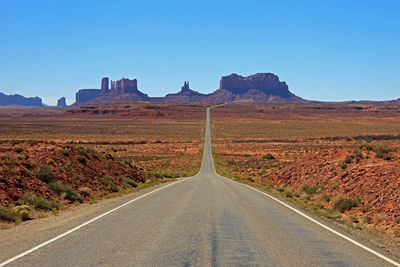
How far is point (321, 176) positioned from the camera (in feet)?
69.2

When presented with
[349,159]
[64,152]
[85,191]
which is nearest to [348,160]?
[349,159]

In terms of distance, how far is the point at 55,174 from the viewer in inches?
707

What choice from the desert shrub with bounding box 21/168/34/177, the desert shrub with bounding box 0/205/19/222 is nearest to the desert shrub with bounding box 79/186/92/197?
the desert shrub with bounding box 21/168/34/177

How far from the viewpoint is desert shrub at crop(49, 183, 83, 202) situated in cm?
1627

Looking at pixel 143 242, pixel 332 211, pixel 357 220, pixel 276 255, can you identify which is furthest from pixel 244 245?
pixel 332 211

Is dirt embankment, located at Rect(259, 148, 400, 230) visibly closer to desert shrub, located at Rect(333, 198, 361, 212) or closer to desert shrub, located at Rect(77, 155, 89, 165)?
desert shrub, located at Rect(333, 198, 361, 212)

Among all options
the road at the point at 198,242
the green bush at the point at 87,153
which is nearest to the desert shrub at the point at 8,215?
the road at the point at 198,242

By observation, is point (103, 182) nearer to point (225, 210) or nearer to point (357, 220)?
point (225, 210)

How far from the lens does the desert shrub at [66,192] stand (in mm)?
16266

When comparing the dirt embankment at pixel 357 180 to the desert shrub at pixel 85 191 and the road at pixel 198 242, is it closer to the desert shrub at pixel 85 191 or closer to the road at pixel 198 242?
the road at pixel 198 242

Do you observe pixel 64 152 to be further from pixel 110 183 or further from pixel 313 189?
pixel 313 189

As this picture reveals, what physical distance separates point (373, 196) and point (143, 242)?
30.6 feet

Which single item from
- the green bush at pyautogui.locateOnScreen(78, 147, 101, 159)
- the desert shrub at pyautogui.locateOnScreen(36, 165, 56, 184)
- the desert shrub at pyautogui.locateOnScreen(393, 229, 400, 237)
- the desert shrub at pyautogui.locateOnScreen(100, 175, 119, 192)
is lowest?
the desert shrub at pyautogui.locateOnScreen(100, 175, 119, 192)

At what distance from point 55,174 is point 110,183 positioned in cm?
364
